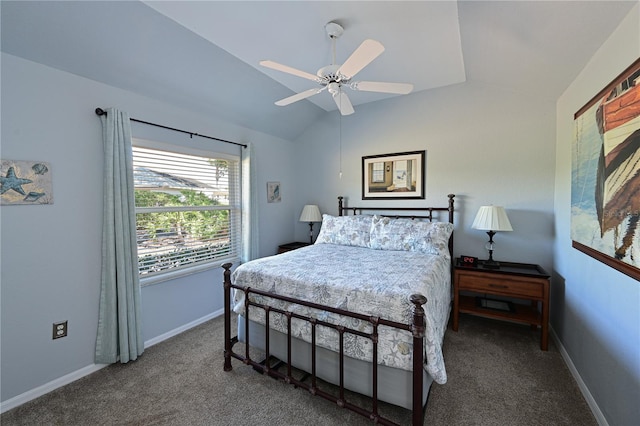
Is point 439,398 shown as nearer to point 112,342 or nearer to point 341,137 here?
point 112,342

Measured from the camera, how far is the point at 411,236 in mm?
2924

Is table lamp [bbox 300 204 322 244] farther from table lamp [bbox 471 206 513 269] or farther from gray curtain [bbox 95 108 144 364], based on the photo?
gray curtain [bbox 95 108 144 364]

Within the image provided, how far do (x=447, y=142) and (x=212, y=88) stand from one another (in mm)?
2822

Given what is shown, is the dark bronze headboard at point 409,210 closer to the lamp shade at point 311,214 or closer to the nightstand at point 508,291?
the lamp shade at point 311,214

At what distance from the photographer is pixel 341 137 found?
4.08 m

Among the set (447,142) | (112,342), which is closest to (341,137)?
(447,142)

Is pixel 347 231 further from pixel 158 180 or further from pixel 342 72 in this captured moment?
pixel 158 180

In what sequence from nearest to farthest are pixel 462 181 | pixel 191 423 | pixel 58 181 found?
pixel 191 423 < pixel 58 181 < pixel 462 181

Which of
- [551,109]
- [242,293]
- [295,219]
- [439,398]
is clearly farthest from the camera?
[295,219]

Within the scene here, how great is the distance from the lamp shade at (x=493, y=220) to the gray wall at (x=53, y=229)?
11.4 ft

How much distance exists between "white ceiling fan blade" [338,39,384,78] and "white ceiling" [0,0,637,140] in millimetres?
488

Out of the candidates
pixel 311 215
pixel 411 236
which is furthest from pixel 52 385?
pixel 411 236

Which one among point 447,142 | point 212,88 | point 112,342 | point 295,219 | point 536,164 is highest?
point 212,88

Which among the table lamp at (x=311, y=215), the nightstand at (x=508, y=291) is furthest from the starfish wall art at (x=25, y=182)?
the nightstand at (x=508, y=291)
